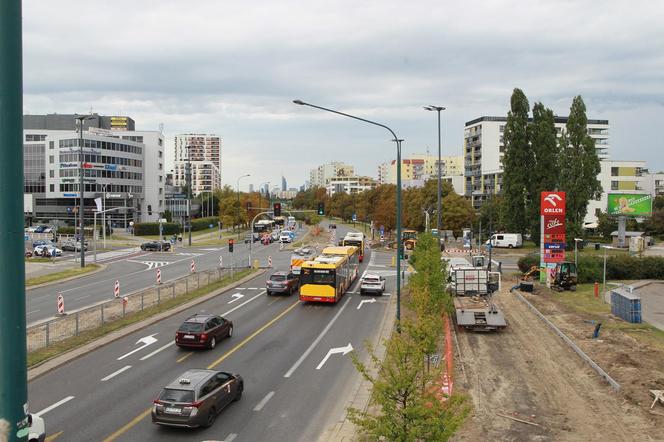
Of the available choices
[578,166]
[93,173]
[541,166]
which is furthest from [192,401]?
[93,173]

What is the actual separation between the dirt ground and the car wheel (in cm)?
678

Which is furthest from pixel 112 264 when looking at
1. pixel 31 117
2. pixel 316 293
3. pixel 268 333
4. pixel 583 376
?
pixel 31 117

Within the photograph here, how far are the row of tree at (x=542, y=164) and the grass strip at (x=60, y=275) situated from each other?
49698 mm

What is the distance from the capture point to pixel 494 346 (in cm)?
2533

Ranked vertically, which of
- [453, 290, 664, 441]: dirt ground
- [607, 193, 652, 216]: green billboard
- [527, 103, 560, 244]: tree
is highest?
[527, 103, 560, 244]: tree

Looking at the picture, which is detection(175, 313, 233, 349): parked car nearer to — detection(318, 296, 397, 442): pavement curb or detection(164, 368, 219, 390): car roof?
detection(318, 296, 397, 442): pavement curb

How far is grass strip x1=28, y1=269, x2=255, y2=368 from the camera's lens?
72.1 ft

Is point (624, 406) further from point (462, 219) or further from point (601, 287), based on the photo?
point (462, 219)

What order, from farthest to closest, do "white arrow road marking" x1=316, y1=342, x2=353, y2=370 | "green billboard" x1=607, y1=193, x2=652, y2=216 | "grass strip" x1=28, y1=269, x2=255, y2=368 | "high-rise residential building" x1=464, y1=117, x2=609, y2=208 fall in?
"high-rise residential building" x1=464, y1=117, x2=609, y2=208, "green billboard" x1=607, y1=193, x2=652, y2=216, "white arrow road marking" x1=316, y1=342, x2=353, y2=370, "grass strip" x1=28, y1=269, x2=255, y2=368

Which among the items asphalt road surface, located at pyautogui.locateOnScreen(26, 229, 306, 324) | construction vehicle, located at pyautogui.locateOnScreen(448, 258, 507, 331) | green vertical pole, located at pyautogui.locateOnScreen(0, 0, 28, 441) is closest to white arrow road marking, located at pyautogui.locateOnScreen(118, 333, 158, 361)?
asphalt road surface, located at pyautogui.locateOnScreen(26, 229, 306, 324)

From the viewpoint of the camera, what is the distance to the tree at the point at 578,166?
6888 centimetres

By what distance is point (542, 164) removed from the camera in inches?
2768

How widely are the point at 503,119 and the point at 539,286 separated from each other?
93215 mm

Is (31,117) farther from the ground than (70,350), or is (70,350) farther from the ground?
(31,117)
